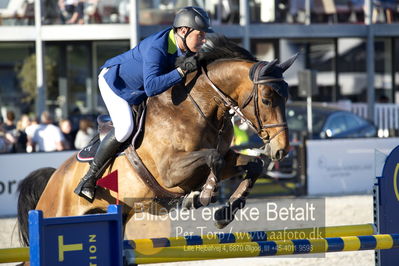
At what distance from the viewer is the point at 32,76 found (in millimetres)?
17641

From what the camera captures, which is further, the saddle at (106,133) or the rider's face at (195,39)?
the saddle at (106,133)

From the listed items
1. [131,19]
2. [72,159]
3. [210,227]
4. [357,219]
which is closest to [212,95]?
[72,159]

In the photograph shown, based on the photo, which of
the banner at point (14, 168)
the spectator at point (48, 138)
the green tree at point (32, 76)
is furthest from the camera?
the green tree at point (32, 76)

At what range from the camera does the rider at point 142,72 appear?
17.0 feet

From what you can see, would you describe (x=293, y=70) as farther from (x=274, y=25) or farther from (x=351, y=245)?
(x=351, y=245)

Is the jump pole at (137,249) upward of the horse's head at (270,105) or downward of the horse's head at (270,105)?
downward

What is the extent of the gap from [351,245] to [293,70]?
52.0 feet

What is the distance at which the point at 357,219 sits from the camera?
942 cm

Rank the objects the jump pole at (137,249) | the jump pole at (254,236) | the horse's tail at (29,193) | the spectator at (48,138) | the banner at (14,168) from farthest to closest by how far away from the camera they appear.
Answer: the spectator at (48,138) → the banner at (14,168) → the horse's tail at (29,193) → the jump pole at (254,236) → the jump pole at (137,249)

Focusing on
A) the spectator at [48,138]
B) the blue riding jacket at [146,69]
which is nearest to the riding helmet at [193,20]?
the blue riding jacket at [146,69]

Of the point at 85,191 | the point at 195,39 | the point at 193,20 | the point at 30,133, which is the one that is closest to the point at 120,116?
the point at 85,191

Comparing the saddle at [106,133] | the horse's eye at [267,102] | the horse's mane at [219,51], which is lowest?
the saddle at [106,133]

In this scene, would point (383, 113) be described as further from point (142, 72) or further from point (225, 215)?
point (225, 215)

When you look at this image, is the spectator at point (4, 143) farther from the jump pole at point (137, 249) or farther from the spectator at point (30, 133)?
the jump pole at point (137, 249)
